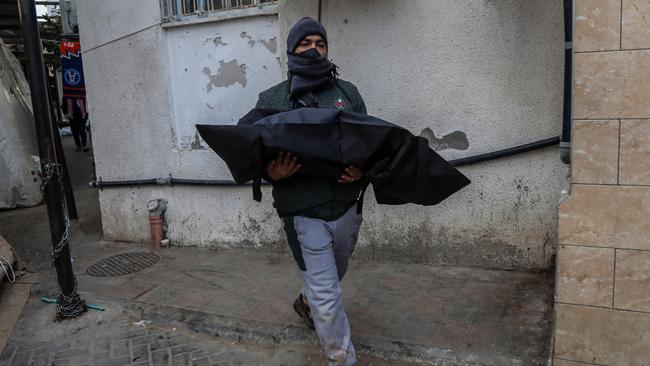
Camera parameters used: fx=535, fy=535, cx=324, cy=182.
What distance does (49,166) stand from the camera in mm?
3816

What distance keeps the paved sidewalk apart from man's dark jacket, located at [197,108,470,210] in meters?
1.03

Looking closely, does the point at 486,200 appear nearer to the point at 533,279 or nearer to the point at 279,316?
the point at 533,279

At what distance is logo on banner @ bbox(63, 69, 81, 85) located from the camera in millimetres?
9016

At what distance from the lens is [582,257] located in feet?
8.54

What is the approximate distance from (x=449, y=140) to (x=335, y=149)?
6.32 feet

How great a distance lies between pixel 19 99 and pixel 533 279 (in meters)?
8.11

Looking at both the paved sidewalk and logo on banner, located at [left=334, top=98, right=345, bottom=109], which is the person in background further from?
logo on banner, located at [left=334, top=98, right=345, bottom=109]

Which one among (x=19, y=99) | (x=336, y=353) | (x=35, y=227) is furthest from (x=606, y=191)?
(x=19, y=99)

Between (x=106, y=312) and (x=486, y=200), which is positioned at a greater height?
(x=486, y=200)

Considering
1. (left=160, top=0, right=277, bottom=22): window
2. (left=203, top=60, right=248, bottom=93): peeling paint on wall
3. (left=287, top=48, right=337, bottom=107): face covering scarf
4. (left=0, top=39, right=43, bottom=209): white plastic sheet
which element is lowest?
(left=0, top=39, right=43, bottom=209): white plastic sheet

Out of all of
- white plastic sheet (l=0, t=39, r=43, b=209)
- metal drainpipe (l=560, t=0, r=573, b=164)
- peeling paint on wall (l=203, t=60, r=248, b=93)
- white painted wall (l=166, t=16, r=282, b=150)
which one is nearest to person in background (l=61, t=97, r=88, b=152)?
white plastic sheet (l=0, t=39, r=43, b=209)


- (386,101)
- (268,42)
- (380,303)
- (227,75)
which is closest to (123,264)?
(227,75)

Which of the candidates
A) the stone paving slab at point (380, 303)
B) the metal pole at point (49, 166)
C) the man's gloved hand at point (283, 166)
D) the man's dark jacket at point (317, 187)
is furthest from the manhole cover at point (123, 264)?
the man's gloved hand at point (283, 166)

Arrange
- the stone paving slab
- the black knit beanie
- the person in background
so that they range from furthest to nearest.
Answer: the person in background
the stone paving slab
the black knit beanie
